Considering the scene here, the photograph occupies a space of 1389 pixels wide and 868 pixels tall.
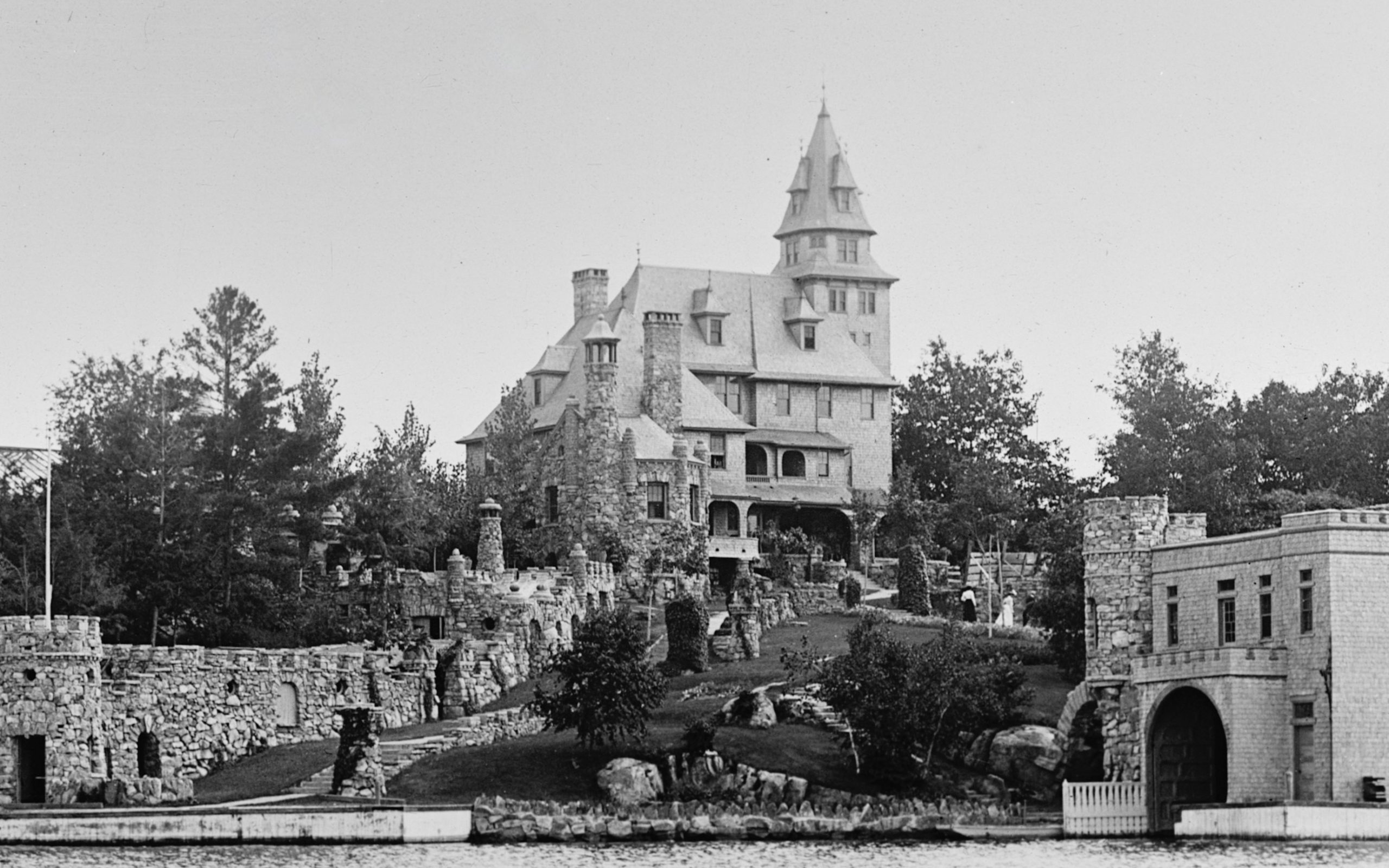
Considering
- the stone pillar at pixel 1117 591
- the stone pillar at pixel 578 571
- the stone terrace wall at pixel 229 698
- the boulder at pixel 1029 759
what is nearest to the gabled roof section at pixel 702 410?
the stone pillar at pixel 578 571

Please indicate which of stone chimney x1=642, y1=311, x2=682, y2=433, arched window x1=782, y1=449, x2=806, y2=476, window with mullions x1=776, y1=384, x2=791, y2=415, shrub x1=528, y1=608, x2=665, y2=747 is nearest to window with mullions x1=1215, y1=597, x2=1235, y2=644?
shrub x1=528, y1=608, x2=665, y2=747

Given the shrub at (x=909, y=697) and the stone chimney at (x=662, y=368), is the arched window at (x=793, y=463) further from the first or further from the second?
the shrub at (x=909, y=697)

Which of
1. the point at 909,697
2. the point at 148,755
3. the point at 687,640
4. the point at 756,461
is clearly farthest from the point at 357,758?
the point at 756,461

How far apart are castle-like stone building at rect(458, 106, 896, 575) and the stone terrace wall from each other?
24.8m

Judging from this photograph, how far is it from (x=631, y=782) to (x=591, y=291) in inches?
2090

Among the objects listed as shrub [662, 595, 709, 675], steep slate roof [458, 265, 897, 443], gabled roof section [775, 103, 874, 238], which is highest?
gabled roof section [775, 103, 874, 238]

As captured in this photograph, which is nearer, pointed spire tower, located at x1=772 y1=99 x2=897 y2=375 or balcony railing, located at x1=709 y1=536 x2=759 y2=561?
balcony railing, located at x1=709 y1=536 x2=759 y2=561

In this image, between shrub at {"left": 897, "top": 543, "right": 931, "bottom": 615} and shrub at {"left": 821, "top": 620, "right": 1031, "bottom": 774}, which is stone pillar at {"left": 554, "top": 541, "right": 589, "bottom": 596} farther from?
shrub at {"left": 821, "top": 620, "right": 1031, "bottom": 774}

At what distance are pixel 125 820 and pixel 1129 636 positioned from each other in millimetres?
21667

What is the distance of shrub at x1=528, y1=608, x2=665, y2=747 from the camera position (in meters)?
68.3

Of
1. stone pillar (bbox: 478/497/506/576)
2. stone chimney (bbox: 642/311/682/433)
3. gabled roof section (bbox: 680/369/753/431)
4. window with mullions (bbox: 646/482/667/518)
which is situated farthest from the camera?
gabled roof section (bbox: 680/369/753/431)

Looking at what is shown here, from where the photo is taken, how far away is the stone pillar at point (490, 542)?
3585 inches

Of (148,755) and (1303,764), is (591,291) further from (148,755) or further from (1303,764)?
(1303,764)

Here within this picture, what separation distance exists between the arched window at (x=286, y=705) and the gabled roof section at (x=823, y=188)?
54524 millimetres
